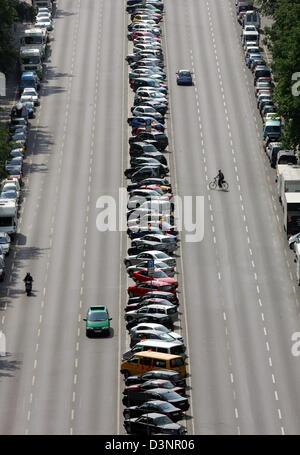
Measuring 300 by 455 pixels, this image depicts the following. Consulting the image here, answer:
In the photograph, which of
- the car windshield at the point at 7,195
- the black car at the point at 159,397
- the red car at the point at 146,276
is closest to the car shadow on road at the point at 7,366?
the black car at the point at 159,397

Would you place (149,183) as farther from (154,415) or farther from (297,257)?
(154,415)

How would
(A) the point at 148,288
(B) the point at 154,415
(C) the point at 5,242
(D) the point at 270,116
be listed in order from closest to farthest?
(B) the point at 154,415 < (A) the point at 148,288 < (C) the point at 5,242 < (D) the point at 270,116

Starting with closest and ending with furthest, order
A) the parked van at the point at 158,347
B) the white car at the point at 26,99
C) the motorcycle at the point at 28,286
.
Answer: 1. the parked van at the point at 158,347
2. the motorcycle at the point at 28,286
3. the white car at the point at 26,99

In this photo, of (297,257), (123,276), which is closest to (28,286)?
(123,276)

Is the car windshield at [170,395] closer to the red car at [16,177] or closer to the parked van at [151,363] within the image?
the parked van at [151,363]

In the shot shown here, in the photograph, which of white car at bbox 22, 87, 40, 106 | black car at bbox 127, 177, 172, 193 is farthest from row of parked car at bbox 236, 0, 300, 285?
white car at bbox 22, 87, 40, 106
